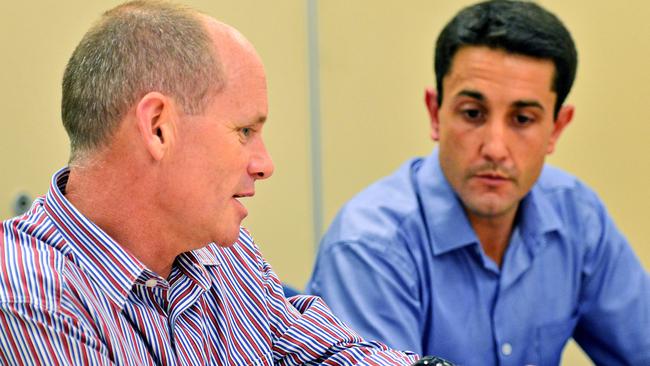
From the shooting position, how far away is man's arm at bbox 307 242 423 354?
1.97m

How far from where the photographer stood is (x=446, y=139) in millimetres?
2152

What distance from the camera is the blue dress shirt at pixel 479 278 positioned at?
2037mm

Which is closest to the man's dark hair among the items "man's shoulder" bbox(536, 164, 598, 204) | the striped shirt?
"man's shoulder" bbox(536, 164, 598, 204)

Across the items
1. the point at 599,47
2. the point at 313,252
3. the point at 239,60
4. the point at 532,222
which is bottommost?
the point at 313,252

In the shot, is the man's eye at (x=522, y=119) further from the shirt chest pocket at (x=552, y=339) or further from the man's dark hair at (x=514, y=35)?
the shirt chest pocket at (x=552, y=339)

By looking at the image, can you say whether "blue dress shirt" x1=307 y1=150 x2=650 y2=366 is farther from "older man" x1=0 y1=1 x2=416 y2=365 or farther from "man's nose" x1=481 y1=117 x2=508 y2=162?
"older man" x1=0 y1=1 x2=416 y2=365

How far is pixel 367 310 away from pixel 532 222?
1.64 feet

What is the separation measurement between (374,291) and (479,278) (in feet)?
0.92

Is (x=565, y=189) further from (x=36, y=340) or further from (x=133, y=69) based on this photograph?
(x=36, y=340)

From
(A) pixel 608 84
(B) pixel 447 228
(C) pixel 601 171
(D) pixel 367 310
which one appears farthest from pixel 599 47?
(D) pixel 367 310

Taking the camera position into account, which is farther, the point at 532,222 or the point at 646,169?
the point at 646,169

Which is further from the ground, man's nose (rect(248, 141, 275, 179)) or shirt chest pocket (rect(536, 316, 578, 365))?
man's nose (rect(248, 141, 275, 179))

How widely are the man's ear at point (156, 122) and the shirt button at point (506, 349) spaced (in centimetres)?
111

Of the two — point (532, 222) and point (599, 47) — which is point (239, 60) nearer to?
point (532, 222)
